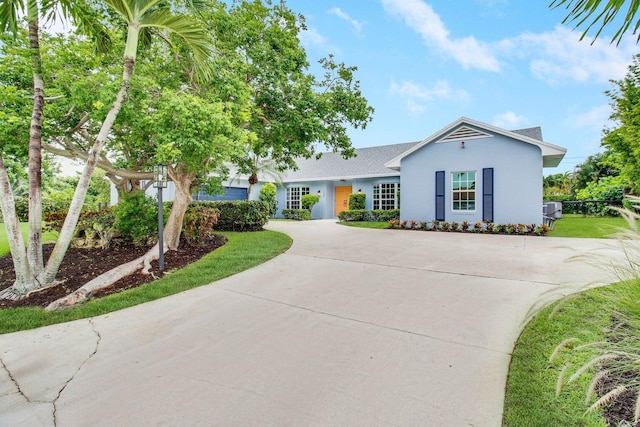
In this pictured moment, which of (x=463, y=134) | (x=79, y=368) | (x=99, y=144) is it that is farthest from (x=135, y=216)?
(x=463, y=134)

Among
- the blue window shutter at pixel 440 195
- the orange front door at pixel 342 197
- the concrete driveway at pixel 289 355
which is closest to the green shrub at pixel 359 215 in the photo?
the orange front door at pixel 342 197

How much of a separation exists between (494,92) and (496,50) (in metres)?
2.79

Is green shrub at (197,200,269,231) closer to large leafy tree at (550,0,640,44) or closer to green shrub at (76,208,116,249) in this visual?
green shrub at (76,208,116,249)

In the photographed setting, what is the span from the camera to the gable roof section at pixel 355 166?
19.0m

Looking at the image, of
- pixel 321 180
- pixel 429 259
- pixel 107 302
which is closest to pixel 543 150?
pixel 429 259

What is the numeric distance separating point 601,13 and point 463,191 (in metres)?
11.3

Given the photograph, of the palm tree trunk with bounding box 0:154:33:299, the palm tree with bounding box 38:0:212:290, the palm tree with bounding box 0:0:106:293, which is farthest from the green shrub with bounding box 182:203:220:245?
the palm tree trunk with bounding box 0:154:33:299

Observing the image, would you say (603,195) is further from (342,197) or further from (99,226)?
(99,226)

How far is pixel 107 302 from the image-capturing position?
4754 mm

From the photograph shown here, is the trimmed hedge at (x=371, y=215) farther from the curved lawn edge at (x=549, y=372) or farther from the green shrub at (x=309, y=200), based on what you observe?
the curved lawn edge at (x=549, y=372)

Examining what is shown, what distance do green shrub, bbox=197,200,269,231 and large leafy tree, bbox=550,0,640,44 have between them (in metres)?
11.3

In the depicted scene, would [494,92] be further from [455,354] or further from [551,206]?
[455,354]

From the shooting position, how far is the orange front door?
68.6 ft

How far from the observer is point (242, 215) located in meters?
12.5
